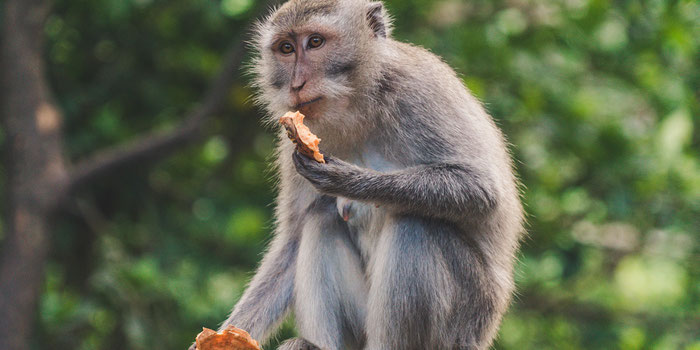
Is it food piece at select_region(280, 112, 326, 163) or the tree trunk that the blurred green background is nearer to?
the tree trunk

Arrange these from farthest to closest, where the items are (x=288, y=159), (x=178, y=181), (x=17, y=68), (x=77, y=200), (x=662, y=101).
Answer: (x=178, y=181), (x=77, y=200), (x=17, y=68), (x=662, y=101), (x=288, y=159)

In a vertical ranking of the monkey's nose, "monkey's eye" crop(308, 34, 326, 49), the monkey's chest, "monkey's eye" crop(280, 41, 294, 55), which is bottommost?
the monkey's chest

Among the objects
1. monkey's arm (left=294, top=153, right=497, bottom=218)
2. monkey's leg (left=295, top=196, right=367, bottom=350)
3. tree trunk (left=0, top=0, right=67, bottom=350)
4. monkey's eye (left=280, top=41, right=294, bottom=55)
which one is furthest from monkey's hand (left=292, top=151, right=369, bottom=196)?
tree trunk (left=0, top=0, right=67, bottom=350)

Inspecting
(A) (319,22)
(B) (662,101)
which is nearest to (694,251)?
(B) (662,101)

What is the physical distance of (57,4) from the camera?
9.13 m

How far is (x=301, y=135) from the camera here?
438 centimetres

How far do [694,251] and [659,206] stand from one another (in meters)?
0.49

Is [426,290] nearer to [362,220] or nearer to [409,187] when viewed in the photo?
[409,187]

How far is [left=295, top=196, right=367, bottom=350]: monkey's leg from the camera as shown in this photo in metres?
4.92

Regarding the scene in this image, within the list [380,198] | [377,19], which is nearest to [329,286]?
[380,198]

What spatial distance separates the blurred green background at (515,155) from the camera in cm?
760

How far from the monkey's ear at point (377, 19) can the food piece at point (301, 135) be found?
0.96m

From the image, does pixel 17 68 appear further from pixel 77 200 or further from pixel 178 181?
pixel 178 181

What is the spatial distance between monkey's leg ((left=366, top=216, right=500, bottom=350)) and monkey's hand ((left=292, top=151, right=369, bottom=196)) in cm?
37
